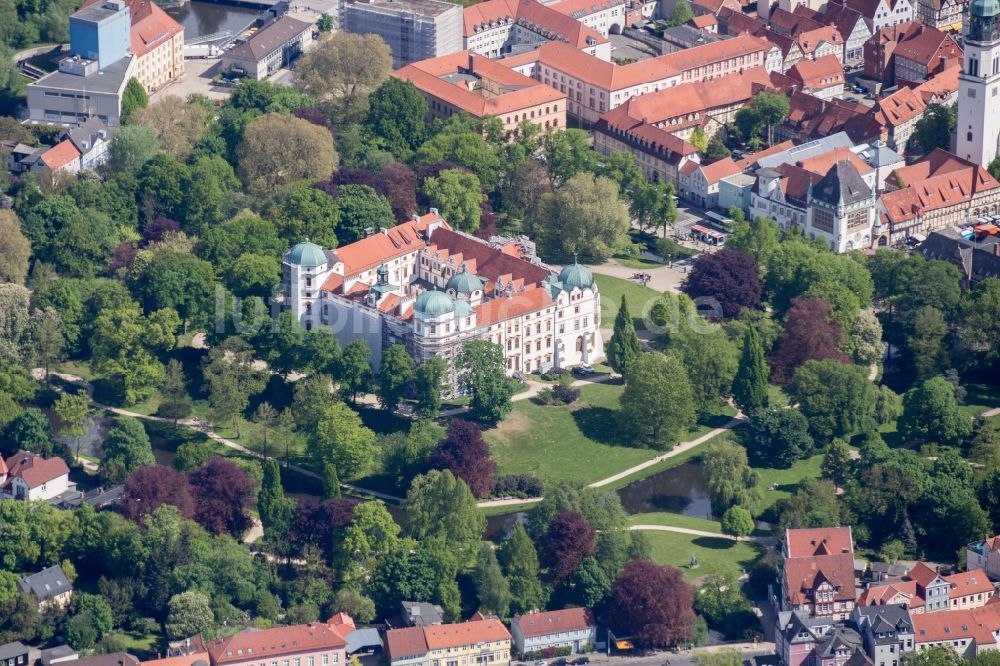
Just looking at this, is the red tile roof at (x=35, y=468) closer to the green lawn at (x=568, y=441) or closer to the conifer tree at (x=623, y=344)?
the green lawn at (x=568, y=441)

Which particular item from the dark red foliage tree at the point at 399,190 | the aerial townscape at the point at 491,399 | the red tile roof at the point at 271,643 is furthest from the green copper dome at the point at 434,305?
the red tile roof at the point at 271,643

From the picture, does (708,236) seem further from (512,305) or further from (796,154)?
(512,305)

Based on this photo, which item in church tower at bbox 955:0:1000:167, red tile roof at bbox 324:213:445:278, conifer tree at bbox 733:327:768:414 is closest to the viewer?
conifer tree at bbox 733:327:768:414

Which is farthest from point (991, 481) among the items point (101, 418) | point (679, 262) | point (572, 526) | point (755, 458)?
point (101, 418)

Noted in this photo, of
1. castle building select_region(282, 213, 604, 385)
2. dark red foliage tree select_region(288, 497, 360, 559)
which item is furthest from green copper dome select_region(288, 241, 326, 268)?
dark red foliage tree select_region(288, 497, 360, 559)

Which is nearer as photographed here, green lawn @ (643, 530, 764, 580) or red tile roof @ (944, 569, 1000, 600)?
red tile roof @ (944, 569, 1000, 600)

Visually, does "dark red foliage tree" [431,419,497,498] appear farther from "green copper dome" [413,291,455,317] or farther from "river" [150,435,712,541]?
"green copper dome" [413,291,455,317]

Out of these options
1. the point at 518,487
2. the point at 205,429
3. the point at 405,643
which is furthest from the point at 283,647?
the point at 205,429
